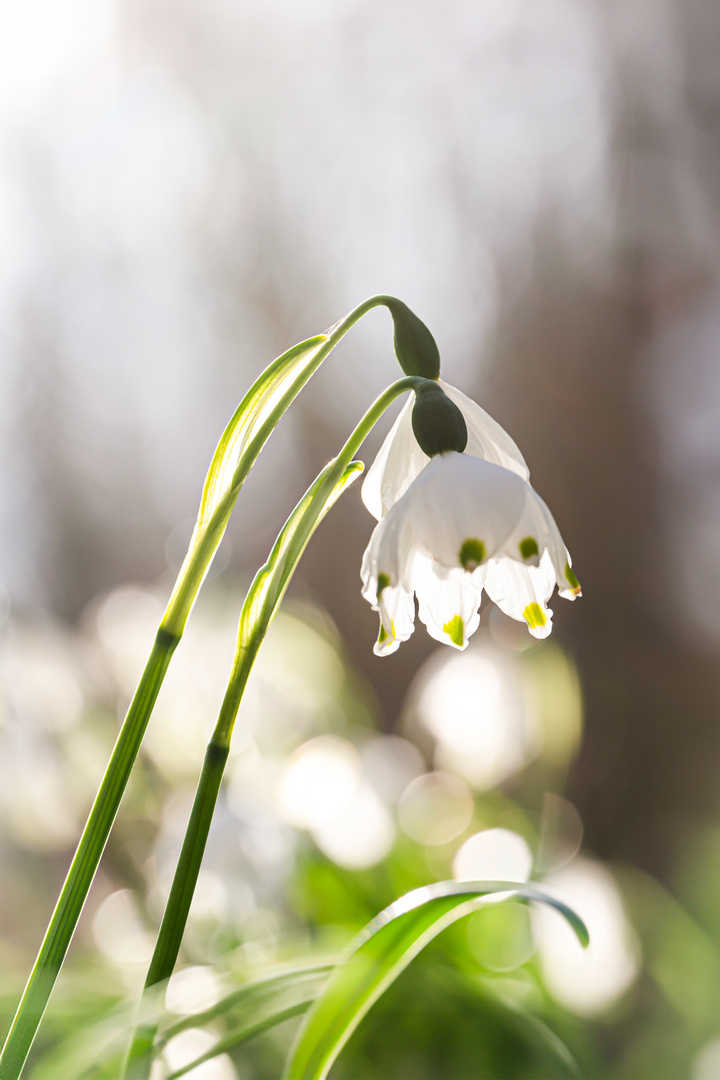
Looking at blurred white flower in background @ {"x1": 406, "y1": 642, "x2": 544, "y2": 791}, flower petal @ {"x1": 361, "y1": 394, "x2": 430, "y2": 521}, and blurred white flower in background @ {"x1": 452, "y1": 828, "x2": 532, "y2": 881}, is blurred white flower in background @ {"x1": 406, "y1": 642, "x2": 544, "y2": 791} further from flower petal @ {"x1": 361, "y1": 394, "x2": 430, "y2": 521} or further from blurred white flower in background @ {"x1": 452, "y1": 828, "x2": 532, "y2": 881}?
flower petal @ {"x1": 361, "y1": 394, "x2": 430, "y2": 521}

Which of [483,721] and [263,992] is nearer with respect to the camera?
[263,992]

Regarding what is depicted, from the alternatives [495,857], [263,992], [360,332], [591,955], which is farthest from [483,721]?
[360,332]

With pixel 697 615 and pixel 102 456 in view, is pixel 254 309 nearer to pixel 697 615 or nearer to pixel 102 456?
pixel 102 456

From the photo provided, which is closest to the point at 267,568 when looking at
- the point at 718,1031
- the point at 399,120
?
the point at 718,1031

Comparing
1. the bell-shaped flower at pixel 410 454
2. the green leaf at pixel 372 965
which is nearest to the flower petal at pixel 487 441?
the bell-shaped flower at pixel 410 454

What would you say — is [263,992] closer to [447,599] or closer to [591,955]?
[447,599]

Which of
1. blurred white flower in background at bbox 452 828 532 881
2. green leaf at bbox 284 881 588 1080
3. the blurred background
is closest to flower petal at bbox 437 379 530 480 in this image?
green leaf at bbox 284 881 588 1080

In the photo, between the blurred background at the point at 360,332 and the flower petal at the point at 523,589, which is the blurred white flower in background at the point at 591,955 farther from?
the flower petal at the point at 523,589
